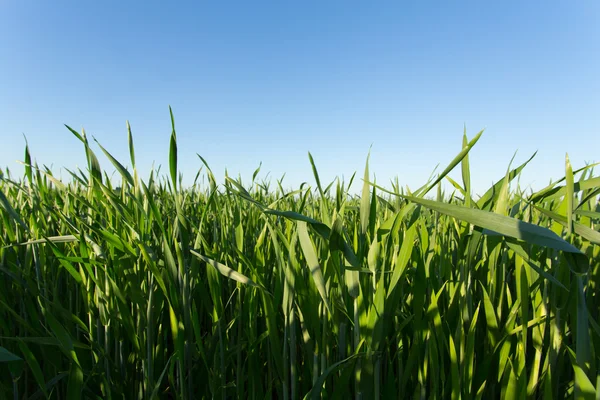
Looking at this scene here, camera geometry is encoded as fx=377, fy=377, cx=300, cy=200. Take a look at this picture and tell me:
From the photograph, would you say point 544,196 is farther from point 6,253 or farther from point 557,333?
point 6,253

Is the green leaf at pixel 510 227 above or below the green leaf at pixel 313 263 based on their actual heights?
above

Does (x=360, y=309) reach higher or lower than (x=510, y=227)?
lower

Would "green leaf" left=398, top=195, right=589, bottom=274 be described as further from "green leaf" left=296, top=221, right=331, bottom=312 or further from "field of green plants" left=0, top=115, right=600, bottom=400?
"green leaf" left=296, top=221, right=331, bottom=312

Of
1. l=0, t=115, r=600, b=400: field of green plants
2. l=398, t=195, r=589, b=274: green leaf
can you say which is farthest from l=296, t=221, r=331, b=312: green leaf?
l=398, t=195, r=589, b=274: green leaf

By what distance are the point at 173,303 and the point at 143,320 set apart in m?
0.13

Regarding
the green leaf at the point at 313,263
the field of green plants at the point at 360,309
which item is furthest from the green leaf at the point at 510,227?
the green leaf at the point at 313,263

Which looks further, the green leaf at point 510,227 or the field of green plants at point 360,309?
the field of green plants at point 360,309

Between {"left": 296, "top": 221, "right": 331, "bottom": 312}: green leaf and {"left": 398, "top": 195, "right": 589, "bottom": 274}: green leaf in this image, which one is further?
{"left": 296, "top": 221, "right": 331, "bottom": 312}: green leaf

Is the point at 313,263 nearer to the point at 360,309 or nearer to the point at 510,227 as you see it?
the point at 360,309

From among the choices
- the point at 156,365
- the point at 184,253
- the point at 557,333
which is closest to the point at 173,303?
the point at 184,253

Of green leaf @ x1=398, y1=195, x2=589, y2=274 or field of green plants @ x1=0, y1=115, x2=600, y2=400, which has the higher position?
green leaf @ x1=398, y1=195, x2=589, y2=274

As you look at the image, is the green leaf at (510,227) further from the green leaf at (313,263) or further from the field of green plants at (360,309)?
the green leaf at (313,263)

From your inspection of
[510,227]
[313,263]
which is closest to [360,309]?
[313,263]

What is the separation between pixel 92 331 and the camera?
774mm
